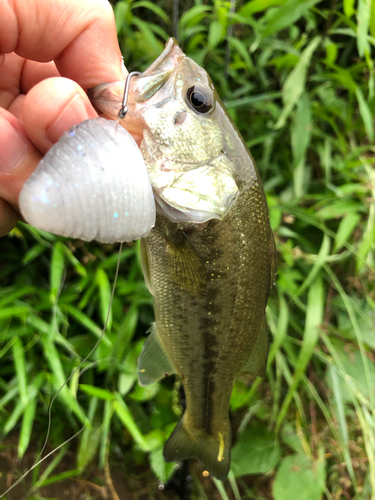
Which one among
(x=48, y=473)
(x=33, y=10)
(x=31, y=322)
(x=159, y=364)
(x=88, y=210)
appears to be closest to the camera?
(x=88, y=210)

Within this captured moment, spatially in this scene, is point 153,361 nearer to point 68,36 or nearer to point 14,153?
point 14,153

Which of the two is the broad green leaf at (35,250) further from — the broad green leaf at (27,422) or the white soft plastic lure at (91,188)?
the white soft plastic lure at (91,188)

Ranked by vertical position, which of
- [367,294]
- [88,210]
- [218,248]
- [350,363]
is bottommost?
[350,363]

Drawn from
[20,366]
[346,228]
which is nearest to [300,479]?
[346,228]

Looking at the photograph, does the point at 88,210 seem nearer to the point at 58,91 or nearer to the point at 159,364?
the point at 58,91

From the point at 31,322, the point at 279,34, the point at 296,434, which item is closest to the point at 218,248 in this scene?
the point at 31,322
